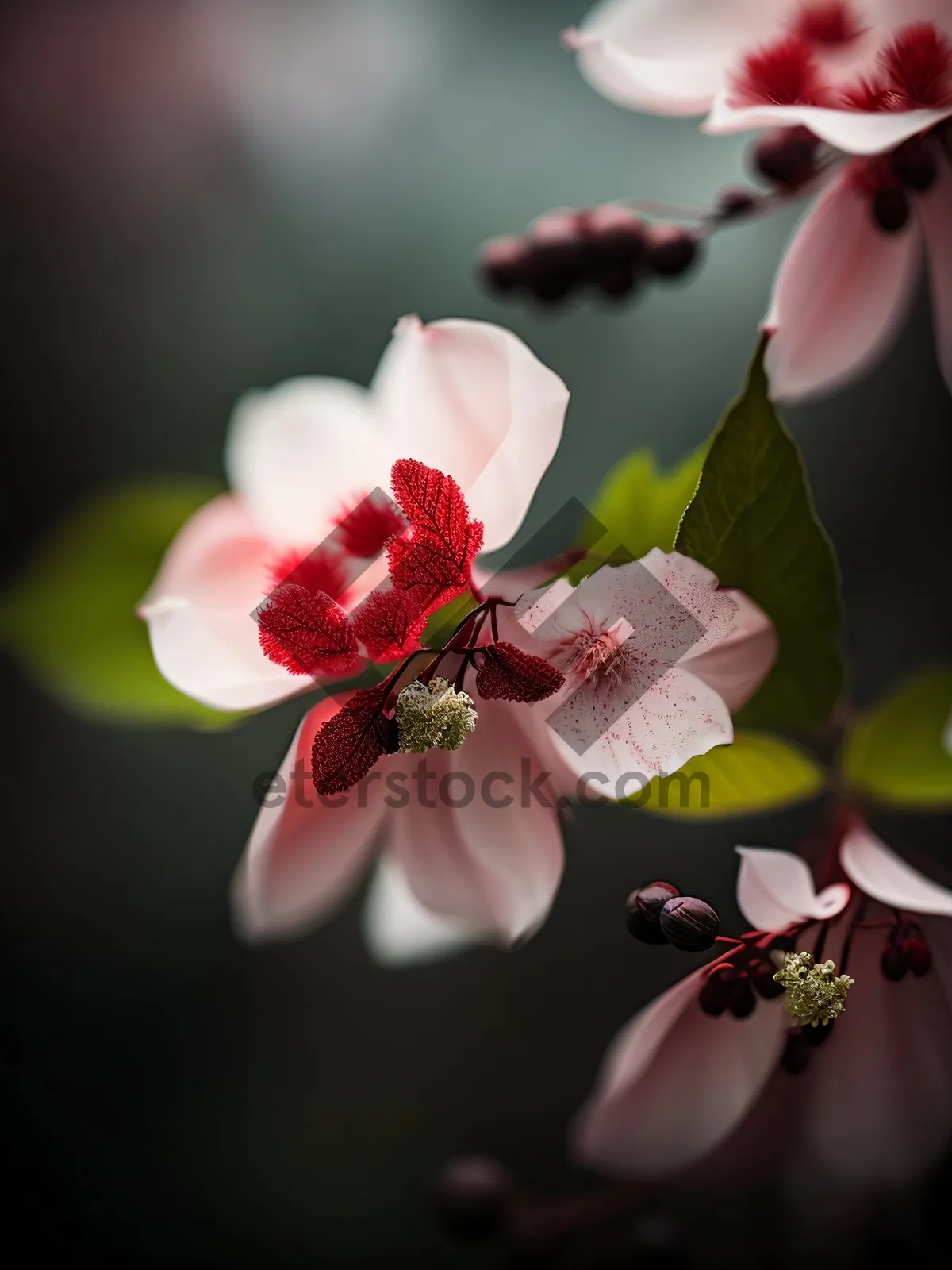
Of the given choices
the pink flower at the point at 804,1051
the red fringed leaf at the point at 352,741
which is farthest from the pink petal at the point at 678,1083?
Result: the red fringed leaf at the point at 352,741

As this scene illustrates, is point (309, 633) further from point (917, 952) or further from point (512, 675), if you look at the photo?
point (917, 952)

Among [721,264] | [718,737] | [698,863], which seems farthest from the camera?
[721,264]

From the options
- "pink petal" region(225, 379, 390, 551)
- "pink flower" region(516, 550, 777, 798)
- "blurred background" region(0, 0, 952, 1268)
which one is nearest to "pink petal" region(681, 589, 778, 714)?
"pink flower" region(516, 550, 777, 798)

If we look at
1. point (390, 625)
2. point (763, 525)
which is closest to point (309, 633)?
point (390, 625)

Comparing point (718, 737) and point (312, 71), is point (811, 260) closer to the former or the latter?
point (718, 737)

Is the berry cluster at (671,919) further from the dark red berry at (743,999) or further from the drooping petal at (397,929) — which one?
the drooping petal at (397,929)

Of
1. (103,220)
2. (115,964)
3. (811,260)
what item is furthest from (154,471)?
(811,260)
